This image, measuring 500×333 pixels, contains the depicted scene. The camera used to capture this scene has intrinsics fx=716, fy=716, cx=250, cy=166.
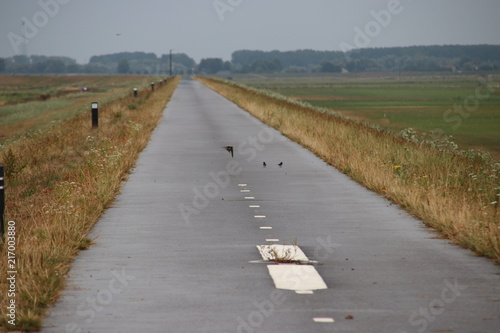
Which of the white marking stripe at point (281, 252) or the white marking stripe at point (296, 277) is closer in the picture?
the white marking stripe at point (296, 277)

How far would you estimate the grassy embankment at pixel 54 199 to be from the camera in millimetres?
6641

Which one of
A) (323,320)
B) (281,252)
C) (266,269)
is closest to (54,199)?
(281,252)

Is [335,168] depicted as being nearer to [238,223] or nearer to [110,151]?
[110,151]

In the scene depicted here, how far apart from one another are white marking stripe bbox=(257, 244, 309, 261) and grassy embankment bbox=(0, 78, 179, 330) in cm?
219

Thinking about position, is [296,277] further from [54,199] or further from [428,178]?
[428,178]

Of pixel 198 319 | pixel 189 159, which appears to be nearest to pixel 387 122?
pixel 189 159

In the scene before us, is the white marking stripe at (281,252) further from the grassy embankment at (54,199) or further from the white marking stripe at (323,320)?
the grassy embankment at (54,199)

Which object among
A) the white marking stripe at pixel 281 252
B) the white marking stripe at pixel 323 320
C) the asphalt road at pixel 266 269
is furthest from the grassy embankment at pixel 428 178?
the white marking stripe at pixel 323 320

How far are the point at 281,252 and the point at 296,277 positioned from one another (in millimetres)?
962

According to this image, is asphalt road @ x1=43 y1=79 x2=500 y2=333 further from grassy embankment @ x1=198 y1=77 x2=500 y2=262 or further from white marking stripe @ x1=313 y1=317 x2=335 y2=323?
grassy embankment @ x1=198 y1=77 x2=500 y2=262

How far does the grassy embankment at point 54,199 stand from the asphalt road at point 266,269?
0.23m

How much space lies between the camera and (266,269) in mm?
7574

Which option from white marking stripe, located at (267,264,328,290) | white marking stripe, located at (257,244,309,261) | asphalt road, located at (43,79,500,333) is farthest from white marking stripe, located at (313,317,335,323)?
white marking stripe, located at (257,244,309,261)

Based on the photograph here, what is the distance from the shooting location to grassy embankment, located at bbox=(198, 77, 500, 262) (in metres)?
9.32
